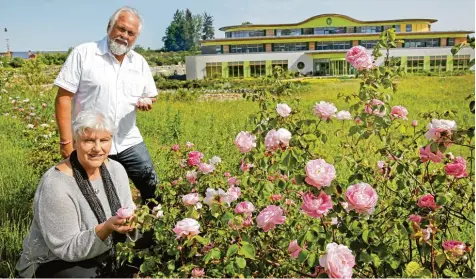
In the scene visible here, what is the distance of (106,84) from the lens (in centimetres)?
266

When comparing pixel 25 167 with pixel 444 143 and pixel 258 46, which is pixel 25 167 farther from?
pixel 258 46


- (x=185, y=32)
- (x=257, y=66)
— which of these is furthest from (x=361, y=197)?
(x=185, y=32)

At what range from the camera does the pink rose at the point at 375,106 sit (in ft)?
6.14

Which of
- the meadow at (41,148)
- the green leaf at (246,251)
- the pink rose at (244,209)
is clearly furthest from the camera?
the meadow at (41,148)

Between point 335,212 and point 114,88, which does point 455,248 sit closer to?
point 335,212

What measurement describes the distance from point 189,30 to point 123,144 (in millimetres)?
41299

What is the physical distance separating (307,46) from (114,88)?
115ft

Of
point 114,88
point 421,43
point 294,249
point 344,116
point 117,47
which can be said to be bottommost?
point 294,249

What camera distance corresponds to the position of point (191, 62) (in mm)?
33938

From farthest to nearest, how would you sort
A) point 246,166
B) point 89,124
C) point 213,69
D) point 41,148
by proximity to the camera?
point 213,69
point 41,148
point 246,166
point 89,124

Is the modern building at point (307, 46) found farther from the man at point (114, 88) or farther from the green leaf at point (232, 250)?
the green leaf at point (232, 250)

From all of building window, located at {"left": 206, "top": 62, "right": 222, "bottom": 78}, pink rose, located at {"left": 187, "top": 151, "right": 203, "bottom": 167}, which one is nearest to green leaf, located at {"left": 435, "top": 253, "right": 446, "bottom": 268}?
pink rose, located at {"left": 187, "top": 151, "right": 203, "bottom": 167}

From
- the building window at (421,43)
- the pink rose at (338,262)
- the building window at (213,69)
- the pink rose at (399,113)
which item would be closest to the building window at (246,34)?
the building window at (213,69)

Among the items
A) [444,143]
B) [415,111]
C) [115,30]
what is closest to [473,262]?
[444,143]
